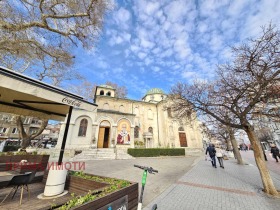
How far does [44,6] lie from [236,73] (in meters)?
10.6

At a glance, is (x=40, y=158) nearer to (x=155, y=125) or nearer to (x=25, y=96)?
(x=25, y=96)

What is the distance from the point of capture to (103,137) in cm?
2003

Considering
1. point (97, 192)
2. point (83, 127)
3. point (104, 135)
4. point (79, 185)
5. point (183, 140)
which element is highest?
point (83, 127)

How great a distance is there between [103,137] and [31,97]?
1705 centimetres

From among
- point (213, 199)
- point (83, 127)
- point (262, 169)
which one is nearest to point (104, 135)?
point (83, 127)

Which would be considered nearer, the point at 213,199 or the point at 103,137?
the point at 213,199

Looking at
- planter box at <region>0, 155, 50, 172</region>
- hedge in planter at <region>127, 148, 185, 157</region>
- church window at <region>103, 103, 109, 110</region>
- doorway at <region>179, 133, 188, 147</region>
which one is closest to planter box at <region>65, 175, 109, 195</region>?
planter box at <region>0, 155, 50, 172</region>

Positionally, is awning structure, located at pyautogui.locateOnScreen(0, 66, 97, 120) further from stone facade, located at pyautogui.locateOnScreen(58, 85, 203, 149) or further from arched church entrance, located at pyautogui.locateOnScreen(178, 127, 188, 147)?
arched church entrance, located at pyautogui.locateOnScreen(178, 127, 188, 147)

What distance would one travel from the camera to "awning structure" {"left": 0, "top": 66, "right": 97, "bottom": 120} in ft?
8.00

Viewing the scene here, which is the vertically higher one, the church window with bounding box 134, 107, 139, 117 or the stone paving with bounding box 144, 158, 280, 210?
the church window with bounding box 134, 107, 139, 117

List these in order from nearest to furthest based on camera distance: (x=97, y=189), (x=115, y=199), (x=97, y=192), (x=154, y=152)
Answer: (x=115, y=199), (x=97, y=192), (x=97, y=189), (x=154, y=152)

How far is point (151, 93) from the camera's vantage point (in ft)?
123

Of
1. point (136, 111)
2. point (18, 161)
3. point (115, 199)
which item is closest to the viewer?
point (115, 199)

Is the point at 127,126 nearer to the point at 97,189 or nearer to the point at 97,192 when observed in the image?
the point at 97,189
